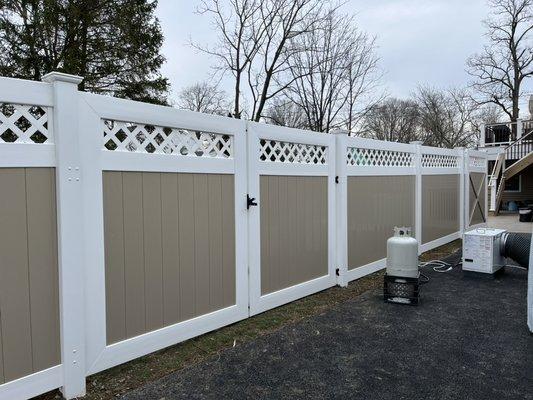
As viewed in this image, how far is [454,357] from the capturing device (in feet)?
9.00

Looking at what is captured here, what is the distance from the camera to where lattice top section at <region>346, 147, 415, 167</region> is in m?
4.76

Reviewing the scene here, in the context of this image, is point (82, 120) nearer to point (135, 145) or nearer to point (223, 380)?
point (135, 145)

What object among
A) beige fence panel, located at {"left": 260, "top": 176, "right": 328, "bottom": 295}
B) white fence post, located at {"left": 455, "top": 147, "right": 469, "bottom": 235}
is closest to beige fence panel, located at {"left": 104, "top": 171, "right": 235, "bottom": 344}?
beige fence panel, located at {"left": 260, "top": 176, "right": 328, "bottom": 295}

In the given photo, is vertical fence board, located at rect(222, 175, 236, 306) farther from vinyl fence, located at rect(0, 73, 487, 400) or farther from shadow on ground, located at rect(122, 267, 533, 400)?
shadow on ground, located at rect(122, 267, 533, 400)

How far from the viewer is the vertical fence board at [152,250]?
2.69 metres

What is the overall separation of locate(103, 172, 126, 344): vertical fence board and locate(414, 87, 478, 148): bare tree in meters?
23.6

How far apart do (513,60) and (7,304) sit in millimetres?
22826

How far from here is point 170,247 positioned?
286 centimetres

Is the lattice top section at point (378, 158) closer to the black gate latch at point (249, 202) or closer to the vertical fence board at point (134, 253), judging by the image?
the black gate latch at point (249, 202)

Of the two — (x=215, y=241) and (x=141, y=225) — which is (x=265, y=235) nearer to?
(x=215, y=241)

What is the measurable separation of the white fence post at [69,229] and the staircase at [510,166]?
1317 centimetres

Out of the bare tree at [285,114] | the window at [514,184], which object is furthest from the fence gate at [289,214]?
the window at [514,184]

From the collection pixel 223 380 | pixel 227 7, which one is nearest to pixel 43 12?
pixel 227 7

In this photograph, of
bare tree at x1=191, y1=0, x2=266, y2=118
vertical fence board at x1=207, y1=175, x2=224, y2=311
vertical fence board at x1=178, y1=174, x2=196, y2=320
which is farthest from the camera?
bare tree at x1=191, y1=0, x2=266, y2=118
